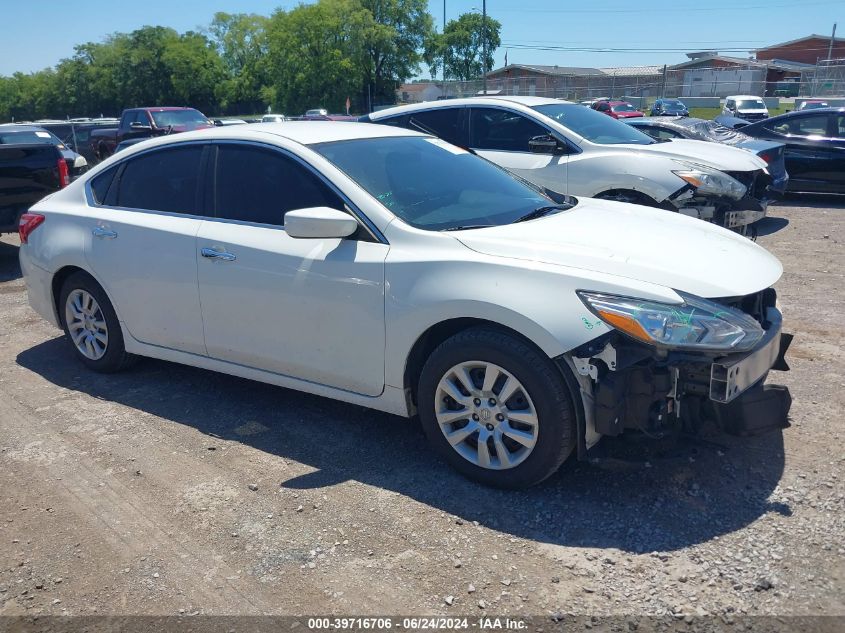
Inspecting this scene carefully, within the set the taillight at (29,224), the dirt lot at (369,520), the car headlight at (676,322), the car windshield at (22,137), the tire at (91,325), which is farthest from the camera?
the car windshield at (22,137)

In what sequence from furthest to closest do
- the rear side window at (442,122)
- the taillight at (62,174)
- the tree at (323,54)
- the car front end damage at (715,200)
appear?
the tree at (323,54) → the taillight at (62,174) → the rear side window at (442,122) → the car front end damage at (715,200)

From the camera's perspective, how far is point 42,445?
14.2 feet

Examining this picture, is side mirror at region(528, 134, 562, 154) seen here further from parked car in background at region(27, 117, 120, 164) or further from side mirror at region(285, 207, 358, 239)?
parked car in background at region(27, 117, 120, 164)

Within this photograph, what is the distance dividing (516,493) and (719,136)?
34.3 feet

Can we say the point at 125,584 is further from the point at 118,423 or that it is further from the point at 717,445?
the point at 717,445

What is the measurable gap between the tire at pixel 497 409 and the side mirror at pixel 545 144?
5.07m

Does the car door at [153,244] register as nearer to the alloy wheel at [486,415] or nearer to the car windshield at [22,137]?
the alloy wheel at [486,415]

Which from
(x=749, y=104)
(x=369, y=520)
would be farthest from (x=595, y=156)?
→ (x=749, y=104)

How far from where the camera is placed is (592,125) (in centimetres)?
851

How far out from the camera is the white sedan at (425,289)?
3262mm

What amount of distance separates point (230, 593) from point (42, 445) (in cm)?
200

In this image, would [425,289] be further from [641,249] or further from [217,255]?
[217,255]

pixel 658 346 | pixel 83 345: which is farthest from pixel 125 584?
pixel 83 345

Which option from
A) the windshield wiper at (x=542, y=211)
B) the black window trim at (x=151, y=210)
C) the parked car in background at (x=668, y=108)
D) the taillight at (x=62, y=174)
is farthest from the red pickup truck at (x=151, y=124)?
the parked car in background at (x=668, y=108)
